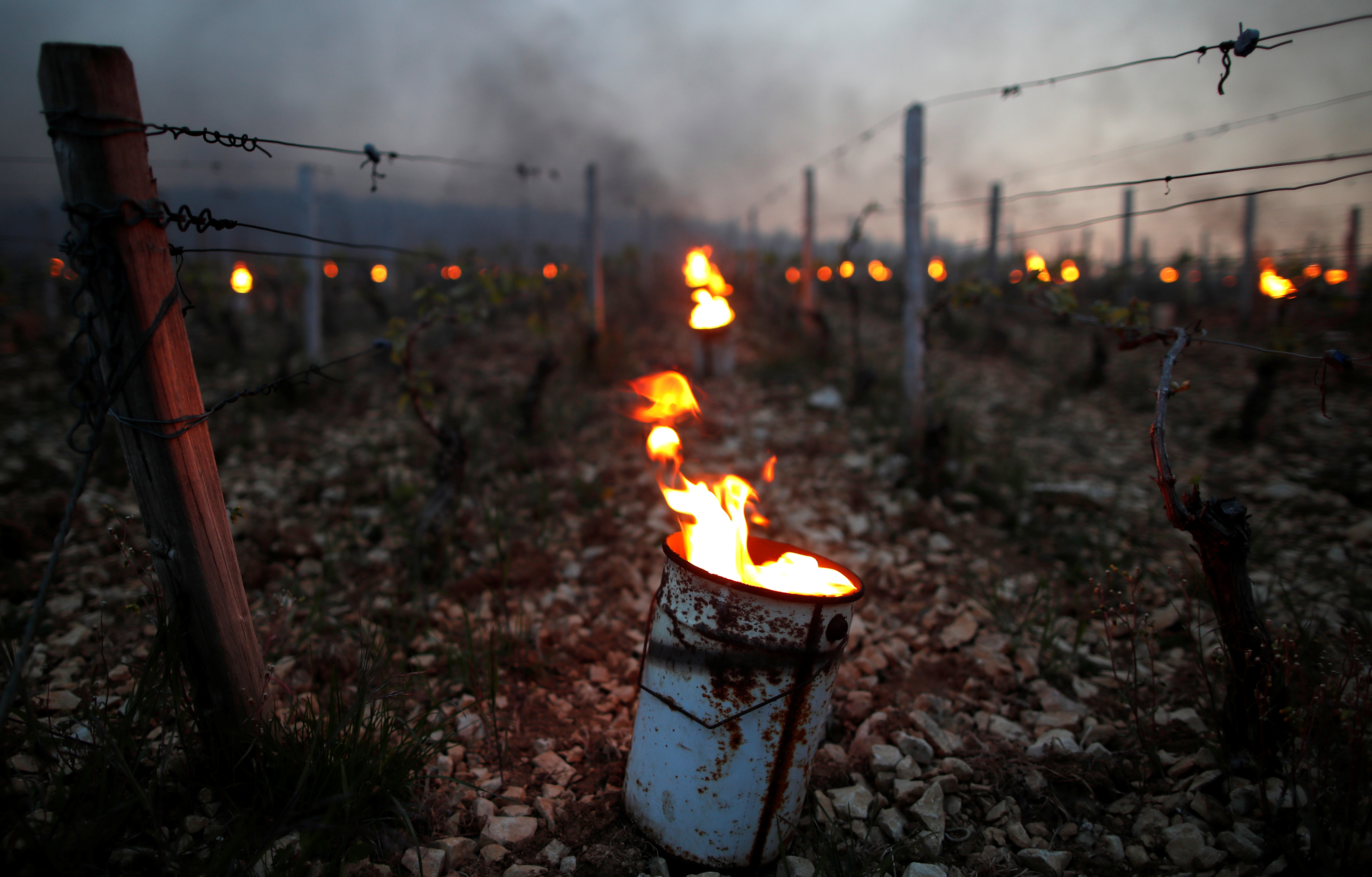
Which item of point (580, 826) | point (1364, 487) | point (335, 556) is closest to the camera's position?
point (580, 826)

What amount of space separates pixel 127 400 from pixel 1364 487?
7.95 metres

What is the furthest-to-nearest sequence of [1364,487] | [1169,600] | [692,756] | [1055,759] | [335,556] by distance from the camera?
[1364,487] < [335,556] < [1169,600] < [1055,759] < [692,756]

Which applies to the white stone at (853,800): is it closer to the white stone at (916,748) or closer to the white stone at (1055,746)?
the white stone at (916,748)

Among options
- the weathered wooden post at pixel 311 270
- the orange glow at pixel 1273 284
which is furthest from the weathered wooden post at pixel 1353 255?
the weathered wooden post at pixel 311 270

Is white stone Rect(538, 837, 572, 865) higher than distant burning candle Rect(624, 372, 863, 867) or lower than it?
lower

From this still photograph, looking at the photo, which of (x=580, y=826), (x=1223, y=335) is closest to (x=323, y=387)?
Result: (x=580, y=826)

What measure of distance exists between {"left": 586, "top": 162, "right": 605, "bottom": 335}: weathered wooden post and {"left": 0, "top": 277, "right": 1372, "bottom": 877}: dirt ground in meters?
1.72

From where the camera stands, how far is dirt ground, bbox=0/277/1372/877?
243 centimetres

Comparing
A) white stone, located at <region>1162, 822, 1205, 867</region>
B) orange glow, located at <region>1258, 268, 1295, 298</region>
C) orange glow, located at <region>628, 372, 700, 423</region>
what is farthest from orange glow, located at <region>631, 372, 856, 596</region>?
orange glow, located at <region>1258, 268, 1295, 298</region>

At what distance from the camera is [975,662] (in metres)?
3.51

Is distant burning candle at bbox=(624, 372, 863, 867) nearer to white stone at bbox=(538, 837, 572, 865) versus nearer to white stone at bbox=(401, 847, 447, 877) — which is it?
white stone at bbox=(538, 837, 572, 865)

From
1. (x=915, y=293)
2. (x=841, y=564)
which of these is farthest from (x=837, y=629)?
(x=915, y=293)

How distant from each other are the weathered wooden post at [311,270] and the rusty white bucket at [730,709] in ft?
29.2

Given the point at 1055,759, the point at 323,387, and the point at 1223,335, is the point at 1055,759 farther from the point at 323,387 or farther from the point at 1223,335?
the point at 1223,335
